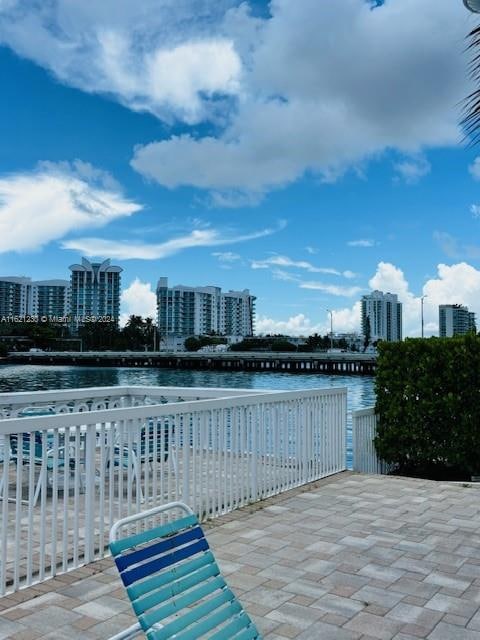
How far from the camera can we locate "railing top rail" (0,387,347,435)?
12.0 feet

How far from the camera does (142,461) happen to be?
18.3 ft

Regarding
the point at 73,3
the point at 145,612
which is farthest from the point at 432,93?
the point at 73,3

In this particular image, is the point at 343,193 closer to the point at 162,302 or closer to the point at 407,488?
the point at 407,488

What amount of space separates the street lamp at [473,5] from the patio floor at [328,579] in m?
3.69

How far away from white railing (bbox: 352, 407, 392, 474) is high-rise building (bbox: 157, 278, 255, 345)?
13585cm

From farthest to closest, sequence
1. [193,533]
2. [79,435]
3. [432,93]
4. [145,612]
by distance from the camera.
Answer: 1. [432,93]
2. [79,435]
3. [193,533]
4. [145,612]

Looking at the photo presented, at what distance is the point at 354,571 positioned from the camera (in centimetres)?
414

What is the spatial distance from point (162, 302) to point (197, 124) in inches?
5127

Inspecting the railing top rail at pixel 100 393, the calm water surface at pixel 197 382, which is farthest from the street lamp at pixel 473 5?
the calm water surface at pixel 197 382

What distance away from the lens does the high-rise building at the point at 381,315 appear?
113 m

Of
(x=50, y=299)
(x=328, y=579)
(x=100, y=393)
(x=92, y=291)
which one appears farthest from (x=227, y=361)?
(x=50, y=299)

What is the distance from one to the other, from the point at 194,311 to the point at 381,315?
189 ft

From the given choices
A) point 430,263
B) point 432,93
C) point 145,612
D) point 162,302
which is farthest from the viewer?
point 162,302

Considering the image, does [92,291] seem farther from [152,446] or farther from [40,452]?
[152,446]
